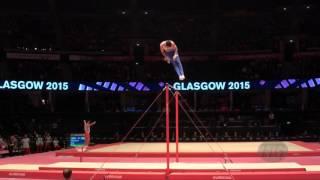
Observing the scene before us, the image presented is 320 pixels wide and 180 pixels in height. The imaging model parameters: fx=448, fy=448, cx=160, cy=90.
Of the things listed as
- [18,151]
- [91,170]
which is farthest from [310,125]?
[91,170]

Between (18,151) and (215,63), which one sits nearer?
(18,151)

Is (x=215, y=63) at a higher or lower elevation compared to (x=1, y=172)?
higher

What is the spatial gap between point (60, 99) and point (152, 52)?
7.41 meters

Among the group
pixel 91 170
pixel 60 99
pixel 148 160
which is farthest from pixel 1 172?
pixel 60 99

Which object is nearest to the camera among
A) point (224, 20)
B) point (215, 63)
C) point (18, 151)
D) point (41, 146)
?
point (18, 151)

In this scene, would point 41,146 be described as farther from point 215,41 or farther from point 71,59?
point 215,41

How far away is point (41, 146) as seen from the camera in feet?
73.7

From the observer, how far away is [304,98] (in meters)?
29.8

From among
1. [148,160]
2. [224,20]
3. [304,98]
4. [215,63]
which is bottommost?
[148,160]

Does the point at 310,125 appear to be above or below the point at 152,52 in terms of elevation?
below

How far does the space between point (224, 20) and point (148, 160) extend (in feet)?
71.1

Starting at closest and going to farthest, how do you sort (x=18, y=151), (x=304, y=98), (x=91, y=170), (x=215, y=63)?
(x=91, y=170) < (x=18, y=151) < (x=304, y=98) < (x=215, y=63)

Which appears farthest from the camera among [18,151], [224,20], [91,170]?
[224,20]

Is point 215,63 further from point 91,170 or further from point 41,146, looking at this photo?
point 91,170
